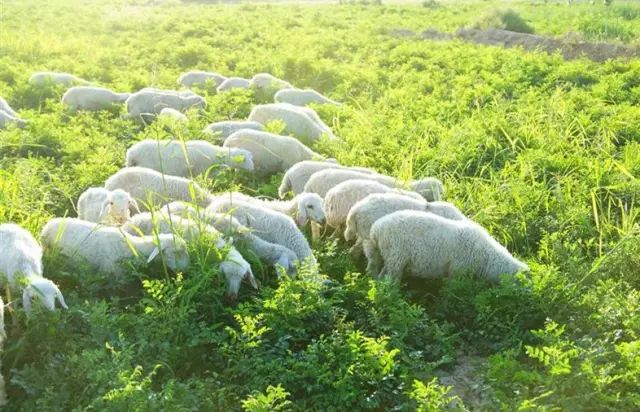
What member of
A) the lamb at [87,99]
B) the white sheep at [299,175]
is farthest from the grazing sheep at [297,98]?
the white sheep at [299,175]

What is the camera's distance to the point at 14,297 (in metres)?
5.26

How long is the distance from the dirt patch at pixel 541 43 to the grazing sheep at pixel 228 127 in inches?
391

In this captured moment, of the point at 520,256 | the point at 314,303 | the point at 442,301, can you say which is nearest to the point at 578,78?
the point at 520,256

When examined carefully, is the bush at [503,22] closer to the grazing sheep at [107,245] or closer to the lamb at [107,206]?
the lamb at [107,206]

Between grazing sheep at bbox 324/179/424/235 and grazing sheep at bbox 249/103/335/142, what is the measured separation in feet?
9.15

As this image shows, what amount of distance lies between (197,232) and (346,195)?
1713 millimetres

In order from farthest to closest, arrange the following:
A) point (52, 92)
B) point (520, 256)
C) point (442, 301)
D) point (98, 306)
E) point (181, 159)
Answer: point (52, 92) → point (181, 159) → point (520, 256) → point (442, 301) → point (98, 306)

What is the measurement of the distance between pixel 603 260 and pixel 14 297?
481 cm

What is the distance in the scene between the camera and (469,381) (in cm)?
508

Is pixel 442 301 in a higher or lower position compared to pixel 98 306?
lower

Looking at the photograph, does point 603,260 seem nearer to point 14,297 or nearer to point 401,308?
point 401,308

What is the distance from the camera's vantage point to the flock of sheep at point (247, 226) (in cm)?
568

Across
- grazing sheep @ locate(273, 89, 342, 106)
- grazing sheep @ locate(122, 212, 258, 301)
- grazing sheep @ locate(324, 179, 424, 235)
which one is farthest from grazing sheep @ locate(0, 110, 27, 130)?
grazing sheep @ locate(324, 179, 424, 235)

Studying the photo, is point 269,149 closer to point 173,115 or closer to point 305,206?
point 173,115
